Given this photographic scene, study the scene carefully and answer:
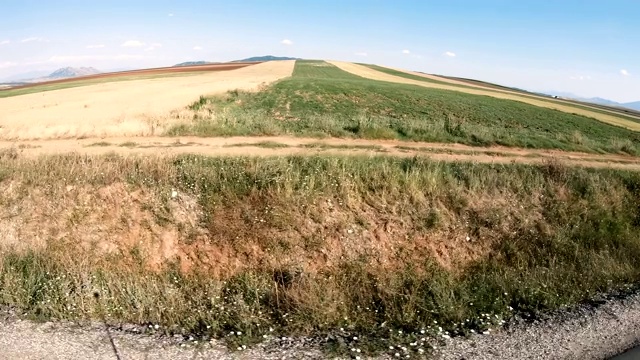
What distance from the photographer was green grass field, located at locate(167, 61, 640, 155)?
75.5ft

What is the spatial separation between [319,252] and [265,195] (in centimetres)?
258

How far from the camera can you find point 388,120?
29.6 metres

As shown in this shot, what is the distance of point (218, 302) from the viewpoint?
32.5ft

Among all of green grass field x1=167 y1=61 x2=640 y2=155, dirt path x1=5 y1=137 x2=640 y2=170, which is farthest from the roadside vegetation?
green grass field x1=167 y1=61 x2=640 y2=155

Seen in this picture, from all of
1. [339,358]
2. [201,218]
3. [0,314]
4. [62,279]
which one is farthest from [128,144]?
[339,358]

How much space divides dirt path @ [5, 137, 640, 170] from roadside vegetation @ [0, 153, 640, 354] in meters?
2.29

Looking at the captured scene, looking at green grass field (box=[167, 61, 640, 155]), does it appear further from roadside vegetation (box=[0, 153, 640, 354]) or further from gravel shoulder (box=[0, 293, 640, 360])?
gravel shoulder (box=[0, 293, 640, 360])

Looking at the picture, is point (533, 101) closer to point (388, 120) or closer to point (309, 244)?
point (388, 120)

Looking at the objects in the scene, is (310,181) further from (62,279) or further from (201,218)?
(62,279)

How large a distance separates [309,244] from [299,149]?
7533 millimetres

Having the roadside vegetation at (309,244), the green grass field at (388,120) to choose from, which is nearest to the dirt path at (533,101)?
the green grass field at (388,120)

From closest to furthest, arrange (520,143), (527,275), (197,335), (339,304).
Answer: (197,335)
(339,304)
(527,275)
(520,143)

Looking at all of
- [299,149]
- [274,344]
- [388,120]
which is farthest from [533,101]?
[274,344]

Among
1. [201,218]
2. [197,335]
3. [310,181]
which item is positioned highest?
[310,181]
